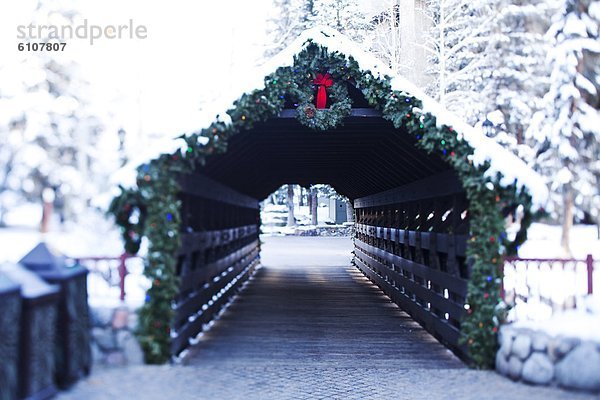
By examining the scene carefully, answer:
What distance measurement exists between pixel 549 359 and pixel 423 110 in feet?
11.0

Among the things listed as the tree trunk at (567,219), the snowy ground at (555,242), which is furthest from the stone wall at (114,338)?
the tree trunk at (567,219)

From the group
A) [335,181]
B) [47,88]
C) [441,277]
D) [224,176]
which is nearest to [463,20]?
[335,181]

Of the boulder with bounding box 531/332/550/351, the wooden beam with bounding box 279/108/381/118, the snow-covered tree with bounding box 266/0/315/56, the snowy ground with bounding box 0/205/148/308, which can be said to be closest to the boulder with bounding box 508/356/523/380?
the boulder with bounding box 531/332/550/351

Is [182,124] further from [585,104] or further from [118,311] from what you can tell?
[585,104]

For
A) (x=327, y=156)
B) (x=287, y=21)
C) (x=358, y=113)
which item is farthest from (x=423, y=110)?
(x=287, y=21)

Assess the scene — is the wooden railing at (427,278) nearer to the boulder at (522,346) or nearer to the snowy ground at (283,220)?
the boulder at (522,346)

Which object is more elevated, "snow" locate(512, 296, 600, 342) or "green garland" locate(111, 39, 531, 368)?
"green garland" locate(111, 39, 531, 368)

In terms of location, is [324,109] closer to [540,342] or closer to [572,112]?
[540,342]

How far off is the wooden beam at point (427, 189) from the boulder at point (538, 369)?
2364 mm

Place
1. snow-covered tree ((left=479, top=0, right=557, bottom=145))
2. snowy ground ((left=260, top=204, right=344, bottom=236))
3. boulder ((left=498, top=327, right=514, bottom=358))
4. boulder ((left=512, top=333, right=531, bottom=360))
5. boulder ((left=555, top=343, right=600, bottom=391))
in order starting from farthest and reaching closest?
snowy ground ((left=260, top=204, right=344, bottom=236)) → snow-covered tree ((left=479, top=0, right=557, bottom=145)) → boulder ((left=498, top=327, right=514, bottom=358)) → boulder ((left=512, top=333, right=531, bottom=360)) → boulder ((left=555, top=343, right=600, bottom=391))

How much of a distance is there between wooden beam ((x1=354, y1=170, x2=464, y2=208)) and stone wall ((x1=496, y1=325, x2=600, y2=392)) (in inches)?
83.8

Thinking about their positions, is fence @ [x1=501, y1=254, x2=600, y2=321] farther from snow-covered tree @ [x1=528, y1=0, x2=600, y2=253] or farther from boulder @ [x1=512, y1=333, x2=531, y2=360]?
snow-covered tree @ [x1=528, y1=0, x2=600, y2=253]

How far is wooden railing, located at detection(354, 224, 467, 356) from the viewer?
883 centimetres

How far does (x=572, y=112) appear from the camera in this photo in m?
21.7
